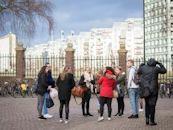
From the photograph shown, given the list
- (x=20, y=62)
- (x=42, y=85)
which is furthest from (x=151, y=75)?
(x=20, y=62)

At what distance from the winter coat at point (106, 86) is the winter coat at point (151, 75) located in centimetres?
171

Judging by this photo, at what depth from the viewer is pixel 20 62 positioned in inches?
1404

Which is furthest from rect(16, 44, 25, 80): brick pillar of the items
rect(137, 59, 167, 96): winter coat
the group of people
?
rect(137, 59, 167, 96): winter coat

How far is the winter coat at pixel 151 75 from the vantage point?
12.7m

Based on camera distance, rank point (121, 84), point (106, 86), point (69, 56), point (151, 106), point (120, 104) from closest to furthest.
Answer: point (151, 106) < point (106, 86) < point (120, 104) < point (121, 84) < point (69, 56)

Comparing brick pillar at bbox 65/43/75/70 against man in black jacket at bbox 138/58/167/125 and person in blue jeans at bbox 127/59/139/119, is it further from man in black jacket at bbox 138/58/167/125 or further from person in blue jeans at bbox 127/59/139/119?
man in black jacket at bbox 138/58/167/125

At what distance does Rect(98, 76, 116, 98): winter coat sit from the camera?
14.4 m

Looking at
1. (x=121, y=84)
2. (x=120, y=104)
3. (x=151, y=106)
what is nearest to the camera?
(x=151, y=106)

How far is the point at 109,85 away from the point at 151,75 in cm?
208

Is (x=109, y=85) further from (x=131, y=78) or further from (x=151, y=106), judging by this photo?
(x=151, y=106)

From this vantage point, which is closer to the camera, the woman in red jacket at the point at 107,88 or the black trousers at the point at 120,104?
the woman in red jacket at the point at 107,88

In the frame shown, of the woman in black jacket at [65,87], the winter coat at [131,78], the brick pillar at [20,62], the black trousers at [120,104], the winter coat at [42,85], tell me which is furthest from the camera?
the brick pillar at [20,62]

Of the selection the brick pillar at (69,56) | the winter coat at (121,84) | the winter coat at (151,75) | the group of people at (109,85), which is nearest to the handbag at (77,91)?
the group of people at (109,85)

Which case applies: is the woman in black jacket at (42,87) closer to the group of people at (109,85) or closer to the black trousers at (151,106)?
the group of people at (109,85)
